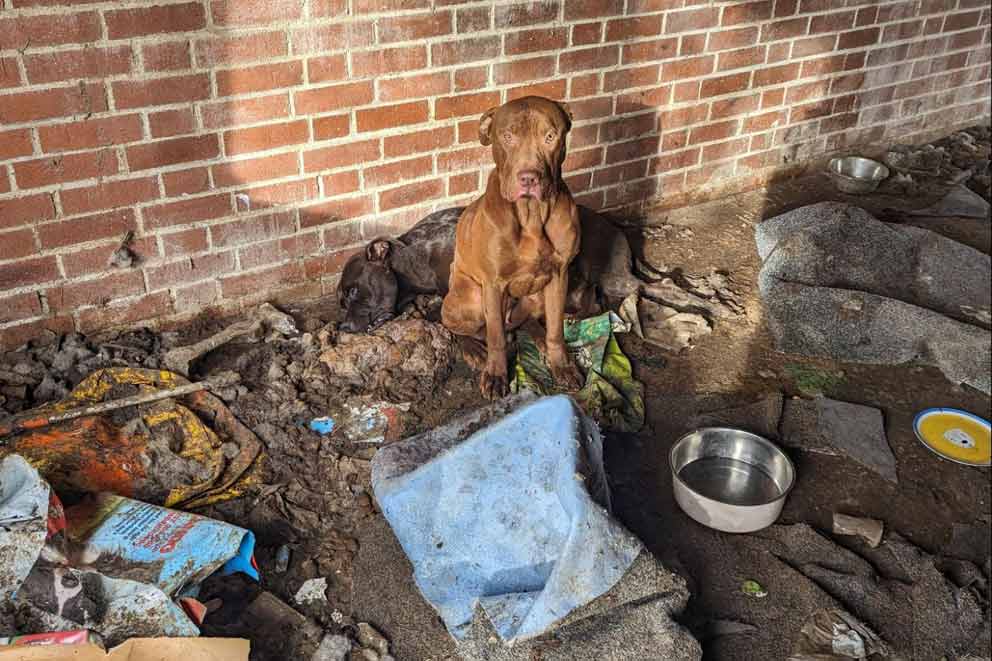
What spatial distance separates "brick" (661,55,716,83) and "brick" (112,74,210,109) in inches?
102

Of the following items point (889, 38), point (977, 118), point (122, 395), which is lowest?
point (122, 395)

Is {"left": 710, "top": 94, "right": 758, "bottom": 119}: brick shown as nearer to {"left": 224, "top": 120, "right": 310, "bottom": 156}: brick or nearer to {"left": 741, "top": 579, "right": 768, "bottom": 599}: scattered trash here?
{"left": 224, "top": 120, "right": 310, "bottom": 156}: brick

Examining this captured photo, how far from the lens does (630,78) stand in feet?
15.5

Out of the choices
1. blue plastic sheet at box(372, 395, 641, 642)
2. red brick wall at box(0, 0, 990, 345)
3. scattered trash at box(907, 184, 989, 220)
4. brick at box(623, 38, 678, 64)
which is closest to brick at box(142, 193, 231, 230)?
red brick wall at box(0, 0, 990, 345)

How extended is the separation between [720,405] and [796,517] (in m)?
0.71

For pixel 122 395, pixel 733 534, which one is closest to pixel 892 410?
pixel 733 534

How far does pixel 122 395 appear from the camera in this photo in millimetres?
3502

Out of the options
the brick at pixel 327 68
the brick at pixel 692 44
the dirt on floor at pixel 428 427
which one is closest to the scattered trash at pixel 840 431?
the dirt on floor at pixel 428 427

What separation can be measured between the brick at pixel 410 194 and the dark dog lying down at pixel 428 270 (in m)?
0.13

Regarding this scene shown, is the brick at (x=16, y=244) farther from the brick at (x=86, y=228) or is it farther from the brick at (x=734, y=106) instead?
the brick at (x=734, y=106)

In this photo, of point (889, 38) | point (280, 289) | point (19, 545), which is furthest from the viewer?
point (889, 38)

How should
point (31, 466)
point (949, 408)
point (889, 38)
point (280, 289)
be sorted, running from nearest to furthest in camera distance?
point (31, 466)
point (949, 408)
point (280, 289)
point (889, 38)

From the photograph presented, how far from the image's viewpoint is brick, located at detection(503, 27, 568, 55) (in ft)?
14.0

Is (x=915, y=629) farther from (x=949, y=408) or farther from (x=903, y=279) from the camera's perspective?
(x=903, y=279)
